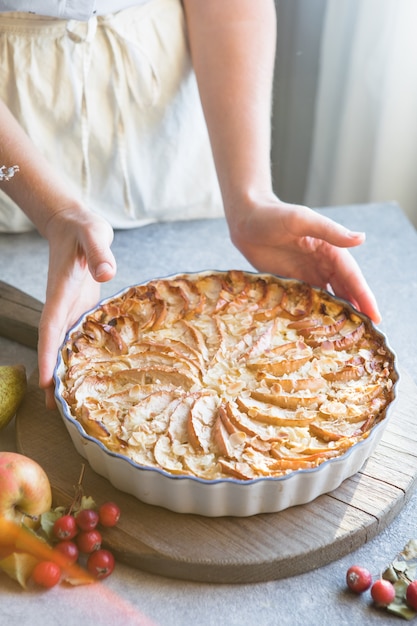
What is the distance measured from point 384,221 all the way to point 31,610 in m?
1.82

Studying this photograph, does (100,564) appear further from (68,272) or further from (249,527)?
(68,272)

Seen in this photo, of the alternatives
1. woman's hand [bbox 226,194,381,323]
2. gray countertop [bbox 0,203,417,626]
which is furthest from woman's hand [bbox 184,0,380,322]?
gray countertop [bbox 0,203,417,626]

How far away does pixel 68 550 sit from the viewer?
58.0 inches

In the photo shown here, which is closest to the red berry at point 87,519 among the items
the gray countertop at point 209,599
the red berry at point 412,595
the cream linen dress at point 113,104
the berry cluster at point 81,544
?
the berry cluster at point 81,544

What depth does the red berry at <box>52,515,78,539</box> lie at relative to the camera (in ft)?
4.88

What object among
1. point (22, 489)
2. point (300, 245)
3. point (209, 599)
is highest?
point (300, 245)

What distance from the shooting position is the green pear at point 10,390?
1765mm

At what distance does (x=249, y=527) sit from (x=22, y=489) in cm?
45

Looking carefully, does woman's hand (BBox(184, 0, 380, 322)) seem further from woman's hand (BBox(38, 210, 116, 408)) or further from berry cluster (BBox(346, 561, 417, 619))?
berry cluster (BBox(346, 561, 417, 619))

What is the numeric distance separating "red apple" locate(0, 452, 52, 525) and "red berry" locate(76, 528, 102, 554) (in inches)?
4.1

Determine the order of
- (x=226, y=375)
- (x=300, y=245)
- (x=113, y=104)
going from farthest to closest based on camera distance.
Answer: (x=113, y=104)
(x=300, y=245)
(x=226, y=375)

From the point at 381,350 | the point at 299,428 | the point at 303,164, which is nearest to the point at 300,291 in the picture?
the point at 381,350

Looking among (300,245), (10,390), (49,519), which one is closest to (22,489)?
(49,519)

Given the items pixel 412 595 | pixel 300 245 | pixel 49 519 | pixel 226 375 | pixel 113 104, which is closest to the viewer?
pixel 412 595
